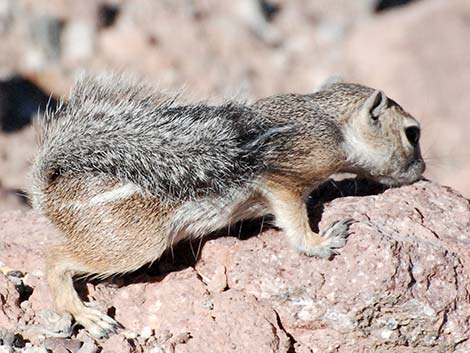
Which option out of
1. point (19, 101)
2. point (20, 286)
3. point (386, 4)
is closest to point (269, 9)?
point (386, 4)

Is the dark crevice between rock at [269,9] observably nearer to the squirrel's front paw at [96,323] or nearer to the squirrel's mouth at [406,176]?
the squirrel's mouth at [406,176]

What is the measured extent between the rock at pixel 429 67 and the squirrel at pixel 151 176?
6.11 m

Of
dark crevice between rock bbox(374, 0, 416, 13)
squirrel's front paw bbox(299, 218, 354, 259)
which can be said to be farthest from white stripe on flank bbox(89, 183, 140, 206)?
dark crevice between rock bbox(374, 0, 416, 13)

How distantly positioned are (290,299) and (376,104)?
169 cm

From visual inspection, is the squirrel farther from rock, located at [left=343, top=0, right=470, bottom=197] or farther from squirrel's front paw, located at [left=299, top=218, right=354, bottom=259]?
rock, located at [left=343, top=0, right=470, bottom=197]

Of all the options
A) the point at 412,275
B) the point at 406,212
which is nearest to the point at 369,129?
the point at 406,212

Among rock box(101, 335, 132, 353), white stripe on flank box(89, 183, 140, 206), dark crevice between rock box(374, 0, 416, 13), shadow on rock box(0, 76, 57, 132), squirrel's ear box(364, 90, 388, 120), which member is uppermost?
squirrel's ear box(364, 90, 388, 120)

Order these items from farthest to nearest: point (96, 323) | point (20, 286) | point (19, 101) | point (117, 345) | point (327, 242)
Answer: point (19, 101) < point (20, 286) < point (327, 242) < point (96, 323) < point (117, 345)

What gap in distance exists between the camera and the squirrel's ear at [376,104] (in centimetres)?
651

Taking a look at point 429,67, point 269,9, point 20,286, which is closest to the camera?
point 20,286

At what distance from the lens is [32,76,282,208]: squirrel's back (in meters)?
5.65

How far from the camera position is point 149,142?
5707 mm

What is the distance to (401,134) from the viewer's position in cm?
675

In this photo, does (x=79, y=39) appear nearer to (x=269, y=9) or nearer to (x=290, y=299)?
(x=269, y=9)
